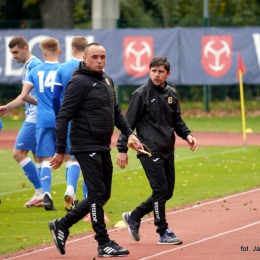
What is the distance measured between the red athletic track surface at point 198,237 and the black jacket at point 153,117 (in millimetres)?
1026

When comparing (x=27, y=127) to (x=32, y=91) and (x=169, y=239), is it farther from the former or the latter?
(x=169, y=239)

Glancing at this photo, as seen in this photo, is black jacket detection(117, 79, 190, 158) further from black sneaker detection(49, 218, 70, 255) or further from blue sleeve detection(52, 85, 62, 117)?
blue sleeve detection(52, 85, 62, 117)

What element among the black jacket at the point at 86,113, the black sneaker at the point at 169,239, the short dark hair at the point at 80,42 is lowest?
the black sneaker at the point at 169,239

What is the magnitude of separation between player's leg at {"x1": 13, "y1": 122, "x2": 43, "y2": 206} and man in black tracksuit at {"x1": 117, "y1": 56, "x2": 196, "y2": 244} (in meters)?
3.43

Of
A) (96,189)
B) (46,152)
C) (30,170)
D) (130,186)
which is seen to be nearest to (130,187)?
(130,186)

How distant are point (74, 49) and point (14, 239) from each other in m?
2.65

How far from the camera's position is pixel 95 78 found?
28.9 feet

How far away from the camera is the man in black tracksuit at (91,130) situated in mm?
8695

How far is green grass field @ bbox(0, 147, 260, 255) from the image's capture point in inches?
419

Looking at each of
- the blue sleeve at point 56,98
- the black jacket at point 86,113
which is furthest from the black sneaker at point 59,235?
the blue sleeve at point 56,98

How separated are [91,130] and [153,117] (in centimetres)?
98

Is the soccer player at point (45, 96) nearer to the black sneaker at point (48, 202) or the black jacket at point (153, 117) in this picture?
the black sneaker at point (48, 202)

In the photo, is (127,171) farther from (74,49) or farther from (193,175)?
(74,49)

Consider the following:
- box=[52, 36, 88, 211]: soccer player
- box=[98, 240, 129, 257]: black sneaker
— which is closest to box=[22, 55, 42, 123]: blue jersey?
box=[52, 36, 88, 211]: soccer player
